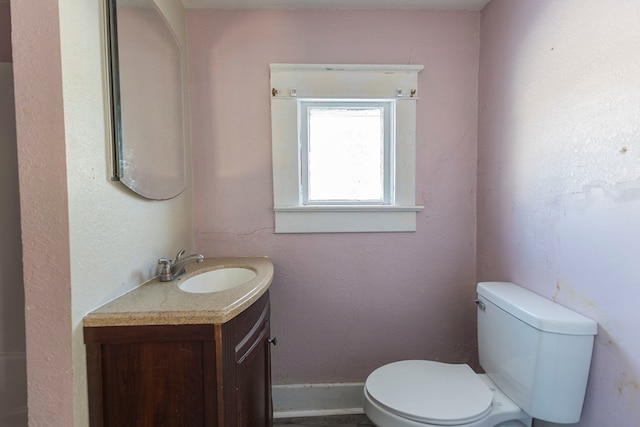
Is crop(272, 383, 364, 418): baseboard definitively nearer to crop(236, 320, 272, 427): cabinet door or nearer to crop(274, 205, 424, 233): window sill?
crop(236, 320, 272, 427): cabinet door

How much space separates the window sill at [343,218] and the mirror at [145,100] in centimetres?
52

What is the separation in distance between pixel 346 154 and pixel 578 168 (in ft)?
3.13

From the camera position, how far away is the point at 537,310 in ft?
3.23

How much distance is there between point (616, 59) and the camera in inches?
32.4

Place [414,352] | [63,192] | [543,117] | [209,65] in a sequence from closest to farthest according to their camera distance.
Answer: [63,192]
[543,117]
[209,65]
[414,352]

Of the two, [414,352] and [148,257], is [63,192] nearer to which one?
[148,257]

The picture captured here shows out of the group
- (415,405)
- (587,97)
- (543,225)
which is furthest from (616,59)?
(415,405)

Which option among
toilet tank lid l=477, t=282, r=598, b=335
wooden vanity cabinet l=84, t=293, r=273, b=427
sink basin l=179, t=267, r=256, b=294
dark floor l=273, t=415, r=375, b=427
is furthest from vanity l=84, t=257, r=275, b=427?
toilet tank lid l=477, t=282, r=598, b=335

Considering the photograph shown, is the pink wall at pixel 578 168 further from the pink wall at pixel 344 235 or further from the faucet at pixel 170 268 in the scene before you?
the faucet at pixel 170 268

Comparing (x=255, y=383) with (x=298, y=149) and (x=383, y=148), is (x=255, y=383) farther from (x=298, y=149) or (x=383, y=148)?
(x=383, y=148)

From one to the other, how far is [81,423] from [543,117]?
1.74 meters

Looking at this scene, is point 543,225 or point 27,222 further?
point 543,225

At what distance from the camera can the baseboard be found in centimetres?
156

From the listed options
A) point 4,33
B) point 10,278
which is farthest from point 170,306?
point 4,33
